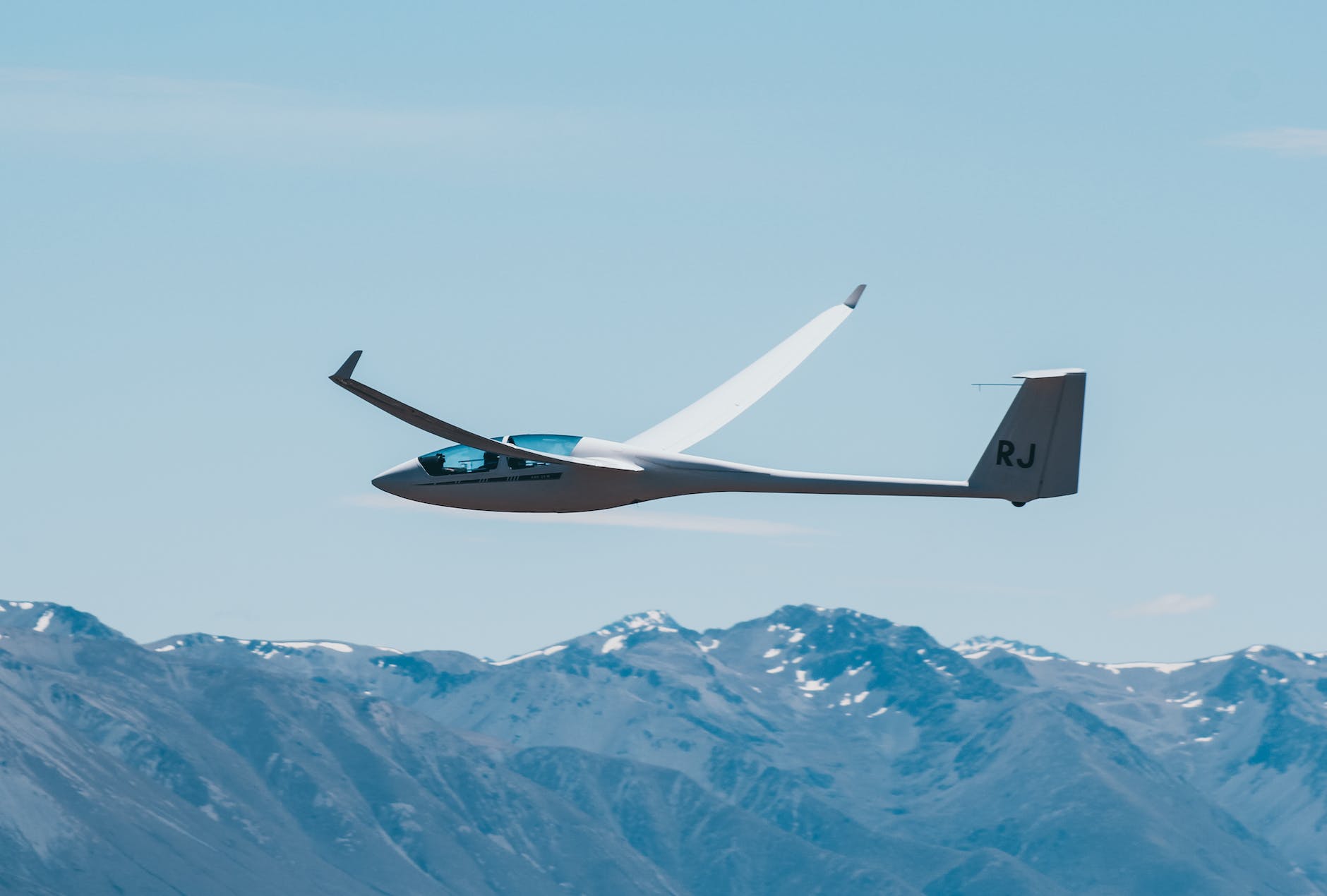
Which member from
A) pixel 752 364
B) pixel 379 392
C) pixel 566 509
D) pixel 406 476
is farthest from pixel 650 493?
pixel 752 364

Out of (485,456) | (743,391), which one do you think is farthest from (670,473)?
(743,391)

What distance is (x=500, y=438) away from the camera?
56594 millimetres

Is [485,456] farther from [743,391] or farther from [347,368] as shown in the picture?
[743,391]

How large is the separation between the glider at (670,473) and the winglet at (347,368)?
19.5 ft

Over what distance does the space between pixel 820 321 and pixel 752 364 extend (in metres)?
5.20

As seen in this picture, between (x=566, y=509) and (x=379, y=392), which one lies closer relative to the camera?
(x=379, y=392)

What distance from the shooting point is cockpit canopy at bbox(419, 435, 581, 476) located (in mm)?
56656

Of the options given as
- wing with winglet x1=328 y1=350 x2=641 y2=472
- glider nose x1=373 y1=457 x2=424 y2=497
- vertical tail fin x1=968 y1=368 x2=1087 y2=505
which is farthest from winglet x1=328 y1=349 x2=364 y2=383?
vertical tail fin x1=968 y1=368 x2=1087 y2=505

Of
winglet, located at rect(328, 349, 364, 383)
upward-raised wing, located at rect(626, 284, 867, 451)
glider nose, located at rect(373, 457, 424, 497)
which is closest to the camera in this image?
winglet, located at rect(328, 349, 364, 383)

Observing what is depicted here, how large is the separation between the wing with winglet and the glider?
68mm

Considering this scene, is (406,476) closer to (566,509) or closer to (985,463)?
(566,509)

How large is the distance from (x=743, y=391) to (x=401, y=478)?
20359 mm

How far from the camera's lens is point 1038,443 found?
5488cm

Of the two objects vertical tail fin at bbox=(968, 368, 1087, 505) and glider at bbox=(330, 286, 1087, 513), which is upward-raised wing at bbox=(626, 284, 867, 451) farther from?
vertical tail fin at bbox=(968, 368, 1087, 505)
